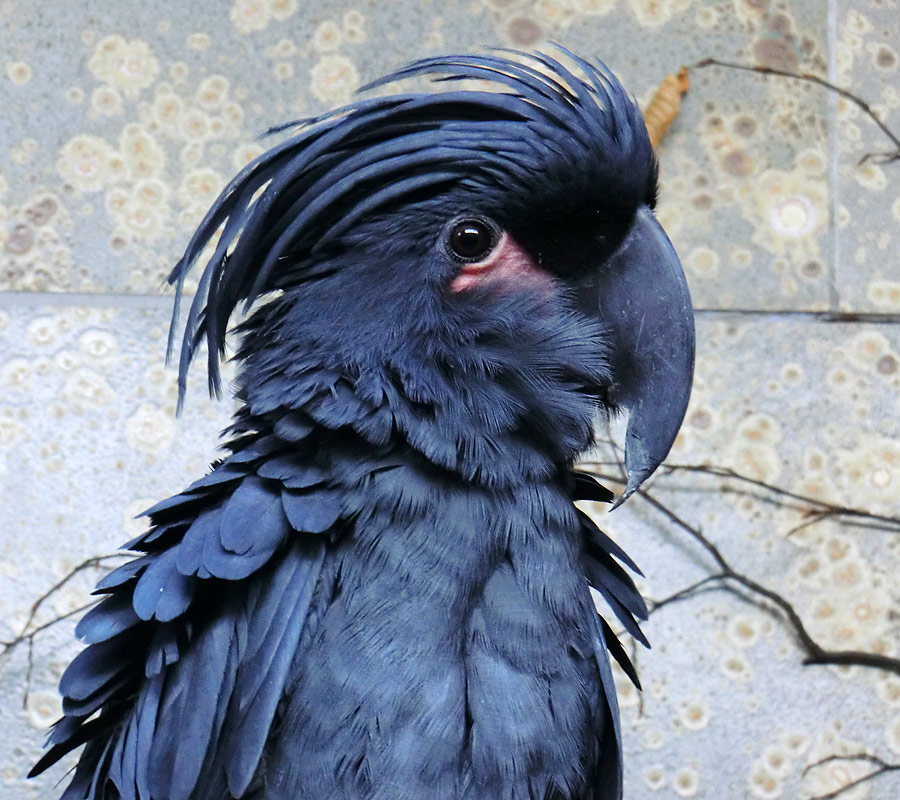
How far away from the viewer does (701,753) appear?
1.23 meters

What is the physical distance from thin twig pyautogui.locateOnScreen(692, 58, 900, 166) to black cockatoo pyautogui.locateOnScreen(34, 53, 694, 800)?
66 cm

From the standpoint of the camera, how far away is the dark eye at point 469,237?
2.24 ft

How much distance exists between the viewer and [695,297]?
4.18 feet

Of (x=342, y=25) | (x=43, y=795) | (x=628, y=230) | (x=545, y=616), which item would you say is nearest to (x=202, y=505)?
(x=545, y=616)

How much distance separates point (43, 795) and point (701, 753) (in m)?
0.85

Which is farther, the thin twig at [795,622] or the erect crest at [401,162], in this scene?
the thin twig at [795,622]

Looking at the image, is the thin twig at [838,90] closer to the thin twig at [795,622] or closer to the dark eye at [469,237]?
the thin twig at [795,622]

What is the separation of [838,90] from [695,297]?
14.2 inches

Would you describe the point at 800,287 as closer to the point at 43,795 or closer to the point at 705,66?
the point at 705,66

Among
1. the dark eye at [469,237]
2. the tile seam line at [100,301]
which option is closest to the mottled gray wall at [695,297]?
the tile seam line at [100,301]

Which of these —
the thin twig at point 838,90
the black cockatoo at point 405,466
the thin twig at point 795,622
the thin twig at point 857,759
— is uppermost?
the thin twig at point 838,90

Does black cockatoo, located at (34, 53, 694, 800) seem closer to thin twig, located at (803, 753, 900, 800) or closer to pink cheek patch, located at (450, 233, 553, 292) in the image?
pink cheek patch, located at (450, 233, 553, 292)

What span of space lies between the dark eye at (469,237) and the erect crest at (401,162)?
25 mm

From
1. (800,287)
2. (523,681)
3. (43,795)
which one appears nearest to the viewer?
(523,681)
